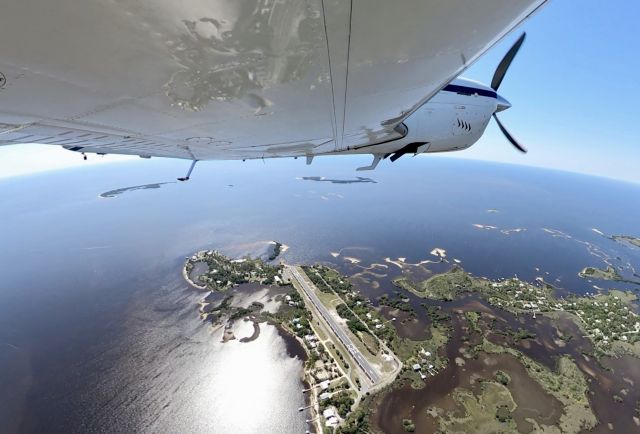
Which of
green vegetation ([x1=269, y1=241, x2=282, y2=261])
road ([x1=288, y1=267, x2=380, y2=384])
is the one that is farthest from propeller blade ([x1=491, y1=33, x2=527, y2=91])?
green vegetation ([x1=269, y1=241, x2=282, y2=261])

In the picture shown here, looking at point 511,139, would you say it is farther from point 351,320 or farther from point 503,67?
point 351,320

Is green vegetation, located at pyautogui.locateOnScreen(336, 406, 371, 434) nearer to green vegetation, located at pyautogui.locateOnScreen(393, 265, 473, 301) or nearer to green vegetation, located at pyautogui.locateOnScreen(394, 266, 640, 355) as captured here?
green vegetation, located at pyautogui.locateOnScreen(394, 266, 640, 355)

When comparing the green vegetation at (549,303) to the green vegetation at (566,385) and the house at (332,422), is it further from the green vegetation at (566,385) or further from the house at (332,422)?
the house at (332,422)

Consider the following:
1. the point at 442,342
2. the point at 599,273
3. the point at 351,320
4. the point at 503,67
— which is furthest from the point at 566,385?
the point at 599,273

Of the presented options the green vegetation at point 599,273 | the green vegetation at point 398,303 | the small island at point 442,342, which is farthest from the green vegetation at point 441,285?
the green vegetation at point 599,273

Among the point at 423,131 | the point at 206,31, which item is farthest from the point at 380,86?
the point at 423,131

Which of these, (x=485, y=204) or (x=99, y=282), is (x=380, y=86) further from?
(x=485, y=204)
